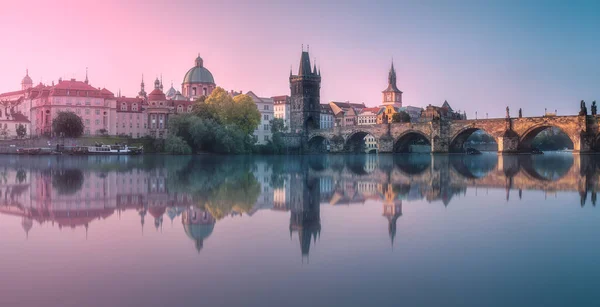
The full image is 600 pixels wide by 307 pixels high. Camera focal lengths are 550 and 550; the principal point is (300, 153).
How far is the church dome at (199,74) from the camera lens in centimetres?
10431

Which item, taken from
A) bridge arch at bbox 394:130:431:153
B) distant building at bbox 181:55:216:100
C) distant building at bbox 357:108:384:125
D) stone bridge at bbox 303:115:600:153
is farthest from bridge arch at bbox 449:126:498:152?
distant building at bbox 357:108:384:125

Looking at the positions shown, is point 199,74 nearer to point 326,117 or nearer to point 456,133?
point 326,117

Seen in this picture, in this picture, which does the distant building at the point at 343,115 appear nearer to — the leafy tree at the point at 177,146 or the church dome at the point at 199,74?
the church dome at the point at 199,74

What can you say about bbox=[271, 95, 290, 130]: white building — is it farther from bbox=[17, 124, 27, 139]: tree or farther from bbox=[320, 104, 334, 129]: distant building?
bbox=[17, 124, 27, 139]: tree

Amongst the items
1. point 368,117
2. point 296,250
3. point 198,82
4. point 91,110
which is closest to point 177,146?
point 91,110

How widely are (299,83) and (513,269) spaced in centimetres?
9104

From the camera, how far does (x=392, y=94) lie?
15438 centimetres

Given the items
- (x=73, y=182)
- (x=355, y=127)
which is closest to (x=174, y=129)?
(x=355, y=127)

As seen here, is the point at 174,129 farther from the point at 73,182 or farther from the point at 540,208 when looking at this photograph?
the point at 540,208

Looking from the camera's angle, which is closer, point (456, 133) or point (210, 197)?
point (210, 197)

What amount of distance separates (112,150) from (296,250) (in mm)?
64183

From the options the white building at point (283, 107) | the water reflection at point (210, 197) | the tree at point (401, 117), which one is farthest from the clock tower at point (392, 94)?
the water reflection at point (210, 197)

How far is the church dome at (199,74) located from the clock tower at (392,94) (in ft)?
208

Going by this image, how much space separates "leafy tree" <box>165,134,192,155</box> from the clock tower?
313 feet
